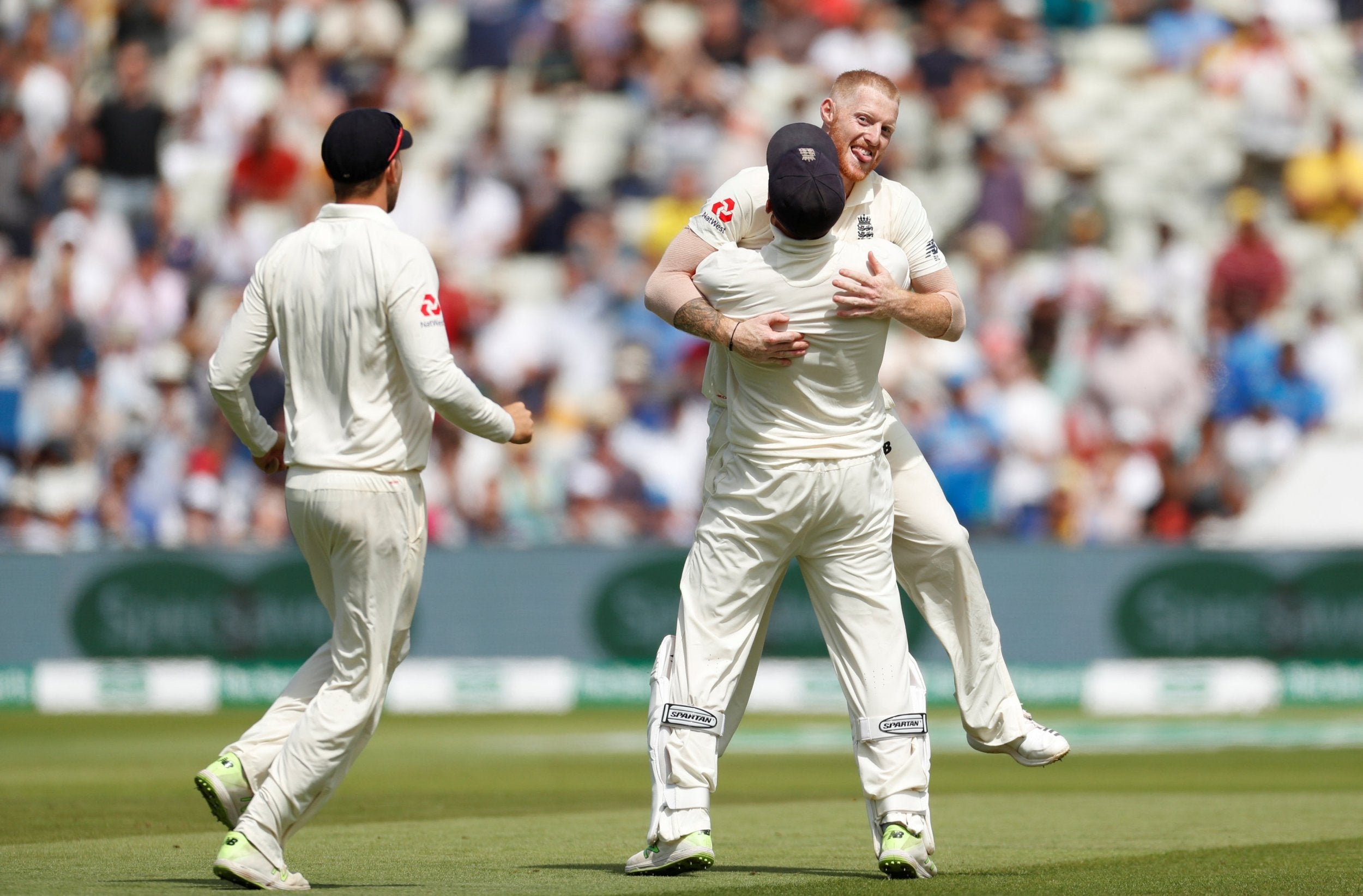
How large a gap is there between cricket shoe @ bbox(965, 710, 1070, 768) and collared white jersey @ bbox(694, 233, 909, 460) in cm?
117

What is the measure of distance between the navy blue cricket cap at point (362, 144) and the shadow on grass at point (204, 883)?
2.09 meters

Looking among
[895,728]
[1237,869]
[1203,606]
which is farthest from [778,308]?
[1203,606]

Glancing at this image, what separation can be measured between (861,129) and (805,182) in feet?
1.78

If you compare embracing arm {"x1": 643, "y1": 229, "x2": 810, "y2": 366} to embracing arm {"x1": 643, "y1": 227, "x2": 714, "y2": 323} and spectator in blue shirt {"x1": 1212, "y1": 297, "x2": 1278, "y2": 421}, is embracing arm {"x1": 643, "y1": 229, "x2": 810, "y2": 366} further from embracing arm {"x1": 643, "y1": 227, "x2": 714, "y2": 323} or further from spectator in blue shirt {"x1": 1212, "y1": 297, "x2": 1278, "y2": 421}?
spectator in blue shirt {"x1": 1212, "y1": 297, "x2": 1278, "y2": 421}

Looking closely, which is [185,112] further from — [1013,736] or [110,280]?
[1013,736]

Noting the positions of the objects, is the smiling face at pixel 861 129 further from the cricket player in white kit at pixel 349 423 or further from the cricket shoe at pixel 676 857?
the cricket shoe at pixel 676 857

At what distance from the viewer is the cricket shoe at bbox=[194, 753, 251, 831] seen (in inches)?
238

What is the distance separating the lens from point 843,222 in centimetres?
667

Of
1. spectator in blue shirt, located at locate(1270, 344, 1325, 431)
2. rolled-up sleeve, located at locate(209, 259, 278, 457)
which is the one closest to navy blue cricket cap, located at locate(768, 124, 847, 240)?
rolled-up sleeve, located at locate(209, 259, 278, 457)

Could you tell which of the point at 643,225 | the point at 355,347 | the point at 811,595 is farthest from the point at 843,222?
the point at 643,225

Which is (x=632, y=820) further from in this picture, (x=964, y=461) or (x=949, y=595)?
(x=964, y=461)

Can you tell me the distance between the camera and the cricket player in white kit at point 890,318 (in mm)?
6258

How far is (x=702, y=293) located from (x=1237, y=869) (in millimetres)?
2485

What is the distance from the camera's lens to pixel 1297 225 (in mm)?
17875
